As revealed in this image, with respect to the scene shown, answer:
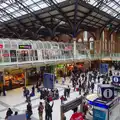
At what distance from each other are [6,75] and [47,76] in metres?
8.07

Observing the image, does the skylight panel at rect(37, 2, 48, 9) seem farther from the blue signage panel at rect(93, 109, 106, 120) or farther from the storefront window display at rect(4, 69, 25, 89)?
the blue signage panel at rect(93, 109, 106, 120)

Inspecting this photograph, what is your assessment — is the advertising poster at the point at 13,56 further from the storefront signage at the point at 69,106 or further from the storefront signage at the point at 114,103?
the storefront signage at the point at 114,103

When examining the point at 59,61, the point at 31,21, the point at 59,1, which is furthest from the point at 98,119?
the point at 31,21

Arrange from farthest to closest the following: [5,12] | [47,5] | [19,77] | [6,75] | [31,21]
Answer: [31,21]
[5,12]
[47,5]
[19,77]
[6,75]

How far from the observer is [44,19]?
115 feet

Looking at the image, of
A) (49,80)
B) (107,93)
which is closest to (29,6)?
(49,80)

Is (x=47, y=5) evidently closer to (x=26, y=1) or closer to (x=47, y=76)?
(x=26, y=1)

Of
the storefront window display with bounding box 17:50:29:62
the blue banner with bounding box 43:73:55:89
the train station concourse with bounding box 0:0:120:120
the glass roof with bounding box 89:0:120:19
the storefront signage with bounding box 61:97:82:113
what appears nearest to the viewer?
the storefront signage with bounding box 61:97:82:113

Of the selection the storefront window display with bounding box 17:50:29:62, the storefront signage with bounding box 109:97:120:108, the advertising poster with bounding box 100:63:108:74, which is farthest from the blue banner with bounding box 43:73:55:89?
the advertising poster with bounding box 100:63:108:74

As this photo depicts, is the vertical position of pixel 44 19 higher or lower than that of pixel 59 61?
higher

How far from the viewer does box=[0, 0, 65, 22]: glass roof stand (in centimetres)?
2902

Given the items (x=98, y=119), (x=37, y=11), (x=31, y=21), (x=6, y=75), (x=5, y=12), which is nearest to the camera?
(x=98, y=119)

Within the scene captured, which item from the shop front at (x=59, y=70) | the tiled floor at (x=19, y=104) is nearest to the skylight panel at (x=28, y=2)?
the shop front at (x=59, y=70)

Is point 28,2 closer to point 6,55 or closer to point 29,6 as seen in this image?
point 29,6
